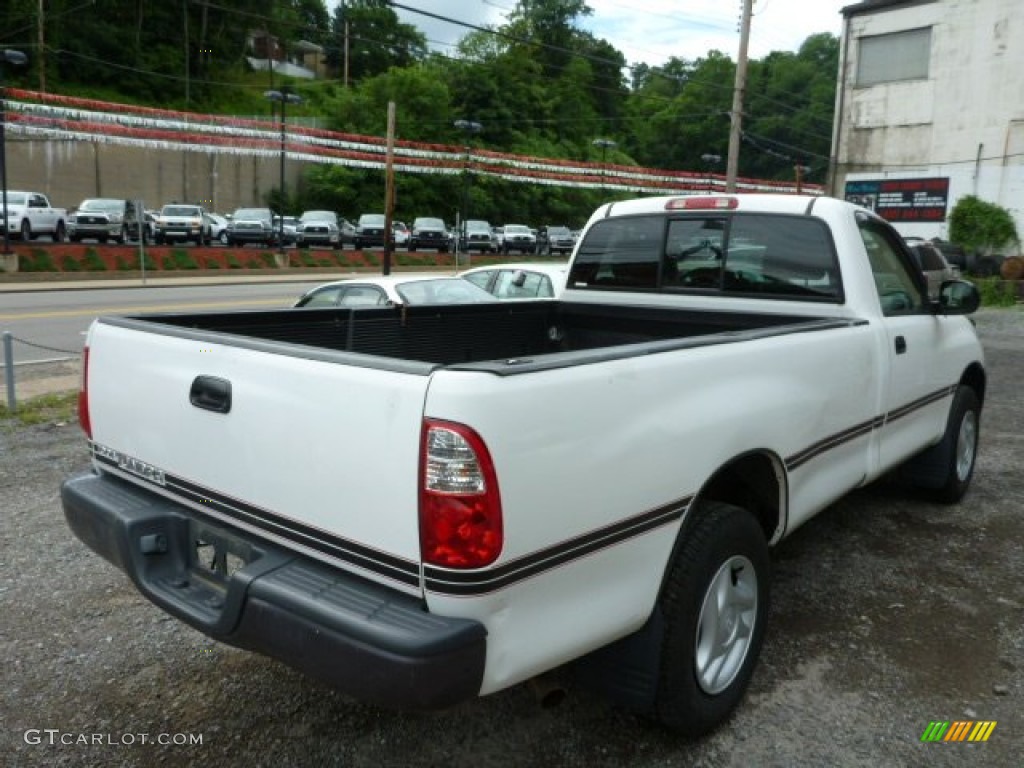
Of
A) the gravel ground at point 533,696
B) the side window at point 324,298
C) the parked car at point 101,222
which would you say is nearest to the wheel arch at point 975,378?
the gravel ground at point 533,696

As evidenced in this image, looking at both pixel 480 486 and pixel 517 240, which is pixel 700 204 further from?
pixel 517 240

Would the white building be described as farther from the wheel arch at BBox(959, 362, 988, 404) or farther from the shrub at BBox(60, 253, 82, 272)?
the wheel arch at BBox(959, 362, 988, 404)

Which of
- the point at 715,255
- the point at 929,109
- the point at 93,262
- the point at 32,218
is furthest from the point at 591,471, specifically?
the point at 929,109

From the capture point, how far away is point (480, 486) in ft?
6.55

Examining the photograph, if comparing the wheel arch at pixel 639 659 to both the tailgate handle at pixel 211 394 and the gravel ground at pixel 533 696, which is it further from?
the tailgate handle at pixel 211 394

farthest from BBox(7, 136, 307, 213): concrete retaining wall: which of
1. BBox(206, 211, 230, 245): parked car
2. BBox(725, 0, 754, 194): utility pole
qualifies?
BBox(725, 0, 754, 194): utility pole

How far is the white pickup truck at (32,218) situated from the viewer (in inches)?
1148

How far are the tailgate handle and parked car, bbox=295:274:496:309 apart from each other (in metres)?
6.50

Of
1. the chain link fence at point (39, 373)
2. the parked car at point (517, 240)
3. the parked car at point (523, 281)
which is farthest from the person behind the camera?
the parked car at point (517, 240)

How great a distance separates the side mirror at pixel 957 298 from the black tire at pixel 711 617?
254 centimetres

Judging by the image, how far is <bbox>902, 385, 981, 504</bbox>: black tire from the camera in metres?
5.17

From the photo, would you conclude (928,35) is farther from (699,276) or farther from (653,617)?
(653,617)

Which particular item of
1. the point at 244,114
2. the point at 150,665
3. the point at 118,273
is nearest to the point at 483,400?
the point at 150,665

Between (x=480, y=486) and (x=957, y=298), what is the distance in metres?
3.83
